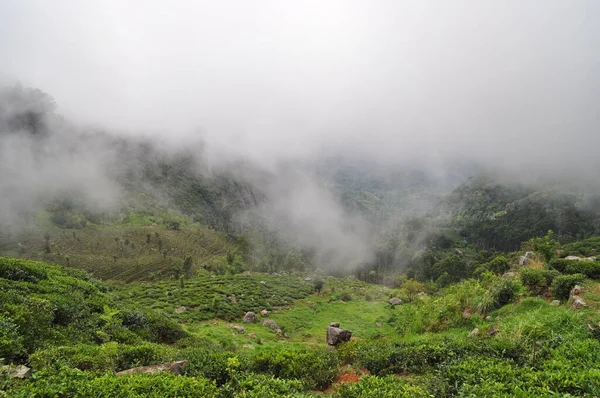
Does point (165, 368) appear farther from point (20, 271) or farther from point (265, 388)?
point (20, 271)

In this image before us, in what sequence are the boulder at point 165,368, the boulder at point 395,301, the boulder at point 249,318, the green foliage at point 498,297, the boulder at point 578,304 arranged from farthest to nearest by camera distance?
the boulder at point 395,301 < the boulder at point 249,318 < the green foliage at point 498,297 < the boulder at point 578,304 < the boulder at point 165,368

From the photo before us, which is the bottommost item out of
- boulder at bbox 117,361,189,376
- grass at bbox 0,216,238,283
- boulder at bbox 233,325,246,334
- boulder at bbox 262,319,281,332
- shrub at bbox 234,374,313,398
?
shrub at bbox 234,374,313,398

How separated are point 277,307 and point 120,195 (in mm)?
172605

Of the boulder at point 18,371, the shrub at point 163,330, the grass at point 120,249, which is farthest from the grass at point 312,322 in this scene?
the grass at point 120,249

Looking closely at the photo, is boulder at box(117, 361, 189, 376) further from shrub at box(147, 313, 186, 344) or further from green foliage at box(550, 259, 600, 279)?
green foliage at box(550, 259, 600, 279)

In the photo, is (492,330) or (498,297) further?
(498,297)

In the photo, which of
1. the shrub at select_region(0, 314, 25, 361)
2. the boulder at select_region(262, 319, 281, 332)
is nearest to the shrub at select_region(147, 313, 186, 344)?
the shrub at select_region(0, 314, 25, 361)

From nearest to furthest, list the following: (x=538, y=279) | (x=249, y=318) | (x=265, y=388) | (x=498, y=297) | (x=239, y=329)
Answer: (x=265, y=388), (x=538, y=279), (x=498, y=297), (x=239, y=329), (x=249, y=318)

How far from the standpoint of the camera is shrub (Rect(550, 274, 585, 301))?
20.3 meters

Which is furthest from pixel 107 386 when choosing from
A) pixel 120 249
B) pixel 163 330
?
pixel 120 249

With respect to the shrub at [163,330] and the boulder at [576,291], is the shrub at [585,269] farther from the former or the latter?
the shrub at [163,330]

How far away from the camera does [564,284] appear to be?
20625 millimetres

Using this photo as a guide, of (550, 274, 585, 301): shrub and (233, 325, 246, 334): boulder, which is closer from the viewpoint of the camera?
(550, 274, 585, 301): shrub

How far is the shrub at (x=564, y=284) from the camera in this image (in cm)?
2035
